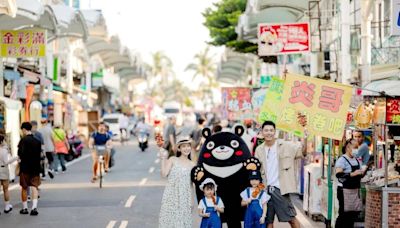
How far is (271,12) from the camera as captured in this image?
33.9 m

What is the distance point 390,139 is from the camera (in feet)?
53.1

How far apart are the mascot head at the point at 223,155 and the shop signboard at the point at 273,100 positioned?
149 cm

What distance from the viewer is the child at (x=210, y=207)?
12219mm

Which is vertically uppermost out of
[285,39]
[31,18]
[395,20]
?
[31,18]

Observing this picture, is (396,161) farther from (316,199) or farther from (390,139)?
(316,199)

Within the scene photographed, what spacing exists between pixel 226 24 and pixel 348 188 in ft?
113

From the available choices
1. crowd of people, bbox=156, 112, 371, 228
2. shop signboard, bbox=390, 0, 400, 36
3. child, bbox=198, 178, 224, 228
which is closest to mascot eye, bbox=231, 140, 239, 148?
crowd of people, bbox=156, 112, 371, 228

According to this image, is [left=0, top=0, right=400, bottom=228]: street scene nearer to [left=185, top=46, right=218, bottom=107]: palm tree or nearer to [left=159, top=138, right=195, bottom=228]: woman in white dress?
Answer: [left=159, top=138, right=195, bottom=228]: woman in white dress

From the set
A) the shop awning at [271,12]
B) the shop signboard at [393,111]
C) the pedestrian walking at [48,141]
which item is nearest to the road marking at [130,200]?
the pedestrian walking at [48,141]

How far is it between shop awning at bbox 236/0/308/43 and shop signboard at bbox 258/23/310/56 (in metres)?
4.03

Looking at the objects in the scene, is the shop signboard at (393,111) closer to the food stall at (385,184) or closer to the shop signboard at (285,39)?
the food stall at (385,184)

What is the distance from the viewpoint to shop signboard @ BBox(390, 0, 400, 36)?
562 inches

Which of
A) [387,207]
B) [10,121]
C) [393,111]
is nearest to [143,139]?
[10,121]

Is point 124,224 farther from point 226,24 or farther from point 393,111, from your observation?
point 226,24
